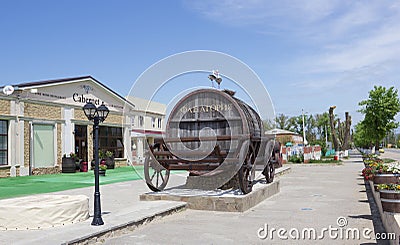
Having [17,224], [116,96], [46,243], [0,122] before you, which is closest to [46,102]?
[0,122]

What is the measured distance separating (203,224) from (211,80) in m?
5.02

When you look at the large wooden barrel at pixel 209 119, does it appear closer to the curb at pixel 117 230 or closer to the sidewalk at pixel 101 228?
the sidewalk at pixel 101 228

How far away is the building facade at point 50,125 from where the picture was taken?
65.8 feet

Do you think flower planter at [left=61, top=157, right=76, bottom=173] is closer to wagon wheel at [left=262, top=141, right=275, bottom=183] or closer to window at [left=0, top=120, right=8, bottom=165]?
window at [left=0, top=120, right=8, bottom=165]

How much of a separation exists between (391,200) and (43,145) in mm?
20301

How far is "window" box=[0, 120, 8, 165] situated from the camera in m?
19.8

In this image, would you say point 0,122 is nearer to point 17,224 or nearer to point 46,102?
point 46,102

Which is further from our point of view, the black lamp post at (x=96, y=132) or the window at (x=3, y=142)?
the window at (x=3, y=142)

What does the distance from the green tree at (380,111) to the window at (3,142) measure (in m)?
27.2

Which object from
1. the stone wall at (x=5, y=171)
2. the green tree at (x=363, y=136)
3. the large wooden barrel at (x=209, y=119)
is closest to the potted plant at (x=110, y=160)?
the stone wall at (x=5, y=171)

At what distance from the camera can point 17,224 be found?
22.1ft

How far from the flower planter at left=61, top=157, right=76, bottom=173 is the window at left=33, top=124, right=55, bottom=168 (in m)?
0.63

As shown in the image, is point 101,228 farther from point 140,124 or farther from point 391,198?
point 140,124

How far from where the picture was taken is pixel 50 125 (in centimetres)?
2288
